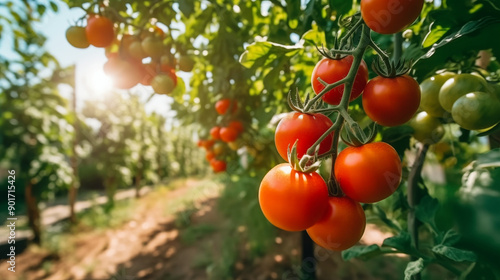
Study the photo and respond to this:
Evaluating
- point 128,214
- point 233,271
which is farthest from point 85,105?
point 233,271

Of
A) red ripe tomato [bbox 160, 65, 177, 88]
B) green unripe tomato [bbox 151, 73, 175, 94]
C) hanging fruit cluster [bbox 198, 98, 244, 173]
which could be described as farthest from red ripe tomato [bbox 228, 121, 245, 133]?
green unripe tomato [bbox 151, 73, 175, 94]

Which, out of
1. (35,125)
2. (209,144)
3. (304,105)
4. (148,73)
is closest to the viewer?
(304,105)

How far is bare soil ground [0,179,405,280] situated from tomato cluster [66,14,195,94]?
225 cm

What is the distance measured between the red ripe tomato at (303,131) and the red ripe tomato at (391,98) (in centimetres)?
12

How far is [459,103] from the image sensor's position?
2.39 ft

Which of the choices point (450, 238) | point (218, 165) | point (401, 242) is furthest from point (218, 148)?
point (450, 238)

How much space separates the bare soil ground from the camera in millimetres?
3445

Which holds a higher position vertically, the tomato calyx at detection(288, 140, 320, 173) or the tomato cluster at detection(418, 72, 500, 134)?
the tomato cluster at detection(418, 72, 500, 134)

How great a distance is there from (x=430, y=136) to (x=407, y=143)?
0.08 metres

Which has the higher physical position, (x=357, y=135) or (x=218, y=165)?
(x=357, y=135)

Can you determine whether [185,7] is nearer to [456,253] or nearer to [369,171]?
[369,171]

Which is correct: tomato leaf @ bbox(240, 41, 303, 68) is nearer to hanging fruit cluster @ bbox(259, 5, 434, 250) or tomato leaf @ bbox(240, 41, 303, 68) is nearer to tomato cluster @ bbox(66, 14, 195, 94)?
hanging fruit cluster @ bbox(259, 5, 434, 250)

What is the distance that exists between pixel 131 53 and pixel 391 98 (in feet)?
3.64

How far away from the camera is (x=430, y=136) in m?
1.03
